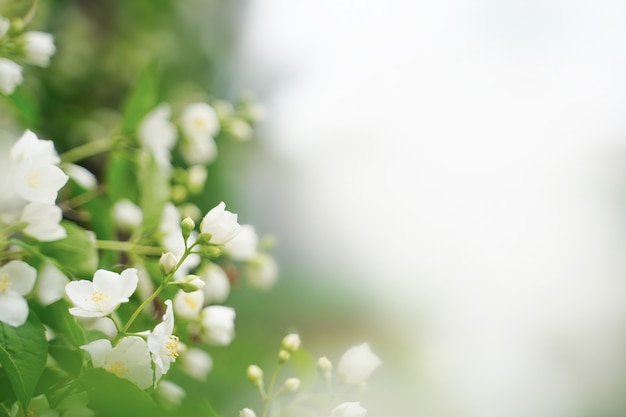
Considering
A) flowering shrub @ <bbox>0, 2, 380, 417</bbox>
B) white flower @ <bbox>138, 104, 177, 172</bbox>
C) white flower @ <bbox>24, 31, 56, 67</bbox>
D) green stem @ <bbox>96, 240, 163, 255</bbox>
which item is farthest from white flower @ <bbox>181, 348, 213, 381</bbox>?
white flower @ <bbox>24, 31, 56, 67</bbox>

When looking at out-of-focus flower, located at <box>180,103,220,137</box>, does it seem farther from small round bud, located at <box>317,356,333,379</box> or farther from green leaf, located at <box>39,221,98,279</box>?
small round bud, located at <box>317,356,333,379</box>

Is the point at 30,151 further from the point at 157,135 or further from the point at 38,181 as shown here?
the point at 157,135

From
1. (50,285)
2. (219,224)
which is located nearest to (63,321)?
(50,285)

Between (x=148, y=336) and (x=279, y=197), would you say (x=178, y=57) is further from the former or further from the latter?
(x=148, y=336)

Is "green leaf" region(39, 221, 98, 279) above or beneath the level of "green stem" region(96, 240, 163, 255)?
beneath

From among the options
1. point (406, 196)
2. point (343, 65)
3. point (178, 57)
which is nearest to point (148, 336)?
point (178, 57)

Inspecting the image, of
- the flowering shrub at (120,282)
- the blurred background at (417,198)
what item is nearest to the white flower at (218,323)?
the flowering shrub at (120,282)

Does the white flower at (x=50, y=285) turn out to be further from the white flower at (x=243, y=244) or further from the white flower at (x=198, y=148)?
the white flower at (x=198, y=148)

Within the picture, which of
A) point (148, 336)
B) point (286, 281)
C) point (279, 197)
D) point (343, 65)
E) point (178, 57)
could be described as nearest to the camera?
point (148, 336)
